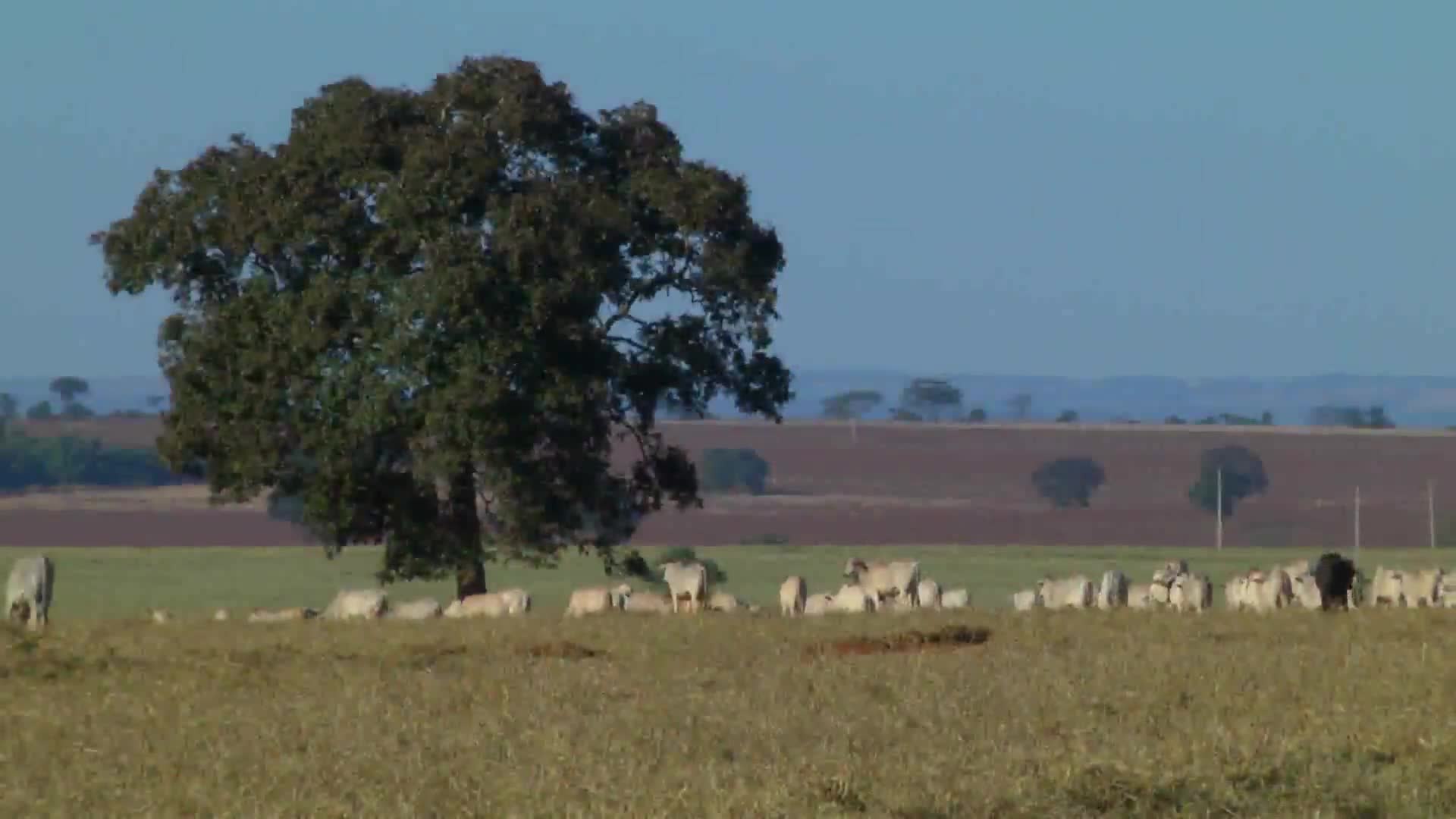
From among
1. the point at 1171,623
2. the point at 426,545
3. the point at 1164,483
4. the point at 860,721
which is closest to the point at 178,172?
the point at 426,545

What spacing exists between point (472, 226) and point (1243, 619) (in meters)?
9.91

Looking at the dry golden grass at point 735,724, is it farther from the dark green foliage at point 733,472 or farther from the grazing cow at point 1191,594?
the dark green foliage at point 733,472

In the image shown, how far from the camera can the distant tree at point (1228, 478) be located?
87.9 meters

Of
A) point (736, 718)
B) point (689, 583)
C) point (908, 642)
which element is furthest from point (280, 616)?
point (736, 718)

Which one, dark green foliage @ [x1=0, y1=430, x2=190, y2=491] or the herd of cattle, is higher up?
dark green foliage @ [x1=0, y1=430, x2=190, y2=491]

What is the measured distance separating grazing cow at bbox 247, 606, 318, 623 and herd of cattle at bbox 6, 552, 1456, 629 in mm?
23

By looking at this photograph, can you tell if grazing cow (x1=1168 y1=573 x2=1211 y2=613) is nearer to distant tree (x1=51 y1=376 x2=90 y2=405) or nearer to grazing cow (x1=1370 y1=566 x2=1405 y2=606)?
grazing cow (x1=1370 y1=566 x2=1405 y2=606)

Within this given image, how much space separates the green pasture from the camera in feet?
137

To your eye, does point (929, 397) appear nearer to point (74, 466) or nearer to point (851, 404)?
point (851, 404)

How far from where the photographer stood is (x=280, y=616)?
23.7 metres

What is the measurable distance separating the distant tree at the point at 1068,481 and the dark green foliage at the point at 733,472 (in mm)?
11654

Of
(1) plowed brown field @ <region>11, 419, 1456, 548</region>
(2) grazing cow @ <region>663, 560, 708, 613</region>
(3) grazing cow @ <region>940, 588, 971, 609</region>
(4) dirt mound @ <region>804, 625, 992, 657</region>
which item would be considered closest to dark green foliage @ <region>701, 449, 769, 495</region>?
(1) plowed brown field @ <region>11, 419, 1456, 548</region>

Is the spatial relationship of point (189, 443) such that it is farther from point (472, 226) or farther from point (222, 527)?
point (222, 527)

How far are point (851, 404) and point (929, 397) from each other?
1675cm
